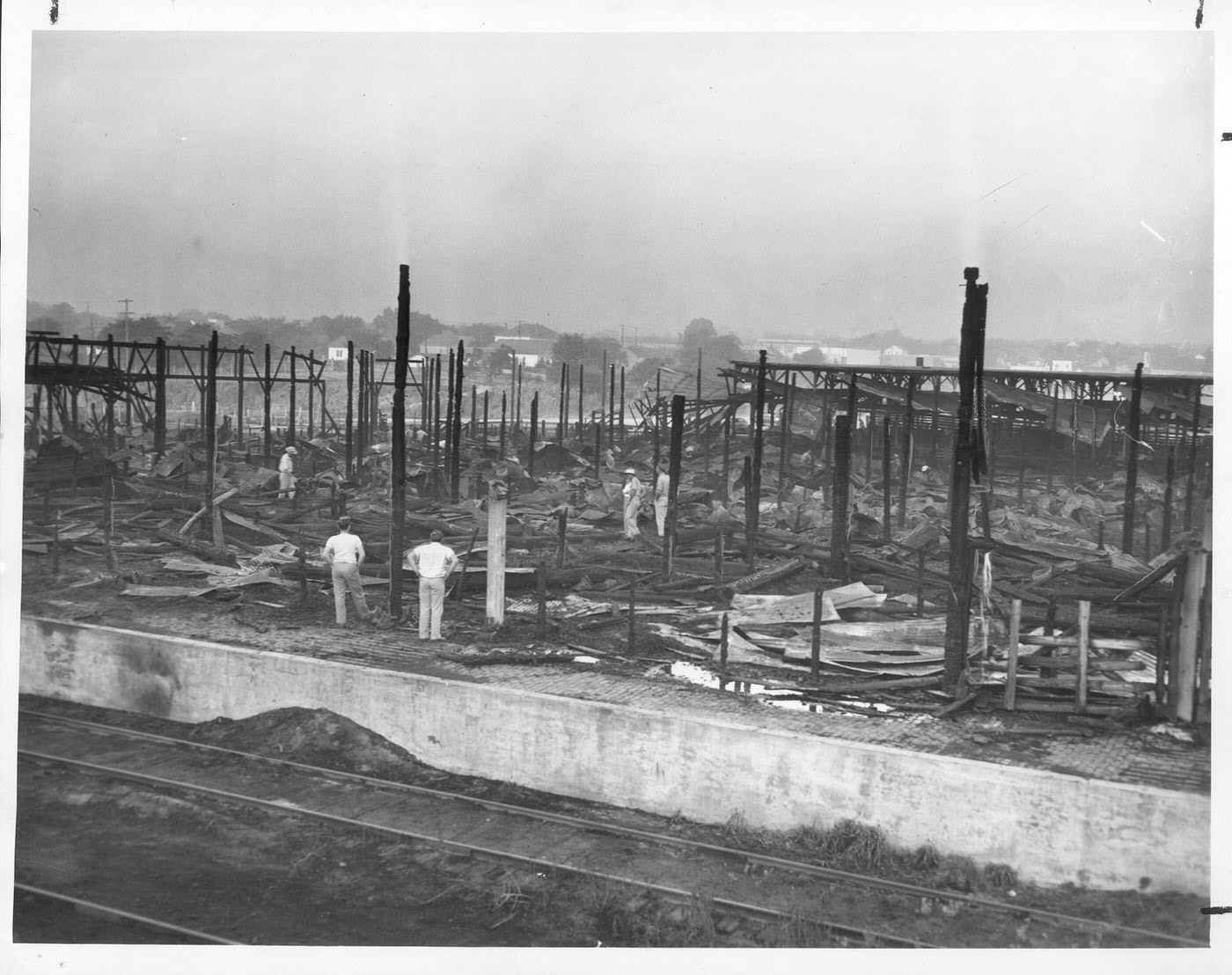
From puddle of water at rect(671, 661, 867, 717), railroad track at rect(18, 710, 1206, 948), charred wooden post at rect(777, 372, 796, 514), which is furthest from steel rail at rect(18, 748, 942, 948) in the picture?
charred wooden post at rect(777, 372, 796, 514)

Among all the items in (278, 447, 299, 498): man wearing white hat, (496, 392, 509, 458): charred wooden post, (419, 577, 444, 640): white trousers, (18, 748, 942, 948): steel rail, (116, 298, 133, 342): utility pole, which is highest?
(116, 298, 133, 342): utility pole

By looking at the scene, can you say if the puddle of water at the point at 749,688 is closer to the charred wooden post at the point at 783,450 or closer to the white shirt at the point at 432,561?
the white shirt at the point at 432,561

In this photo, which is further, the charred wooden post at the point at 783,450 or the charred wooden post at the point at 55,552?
the charred wooden post at the point at 783,450

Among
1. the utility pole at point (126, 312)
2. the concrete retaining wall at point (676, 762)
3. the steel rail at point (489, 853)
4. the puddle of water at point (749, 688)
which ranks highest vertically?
the utility pole at point (126, 312)

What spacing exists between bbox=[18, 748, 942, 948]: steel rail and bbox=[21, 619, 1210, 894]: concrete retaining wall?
2.57 ft

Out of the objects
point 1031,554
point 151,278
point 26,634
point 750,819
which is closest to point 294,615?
point 26,634

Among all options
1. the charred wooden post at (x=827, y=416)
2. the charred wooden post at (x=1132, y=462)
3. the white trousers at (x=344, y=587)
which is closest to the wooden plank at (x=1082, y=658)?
the charred wooden post at (x=1132, y=462)

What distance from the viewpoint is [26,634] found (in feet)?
33.7

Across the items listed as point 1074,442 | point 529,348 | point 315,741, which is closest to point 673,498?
point 315,741

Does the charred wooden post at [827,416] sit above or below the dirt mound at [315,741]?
above

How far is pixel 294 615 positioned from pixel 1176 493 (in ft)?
58.6

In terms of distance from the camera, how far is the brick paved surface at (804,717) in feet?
22.7

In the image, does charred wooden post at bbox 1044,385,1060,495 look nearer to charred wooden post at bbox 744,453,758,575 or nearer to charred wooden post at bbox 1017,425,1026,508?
charred wooden post at bbox 1017,425,1026,508

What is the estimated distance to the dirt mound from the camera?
28.0 feet
